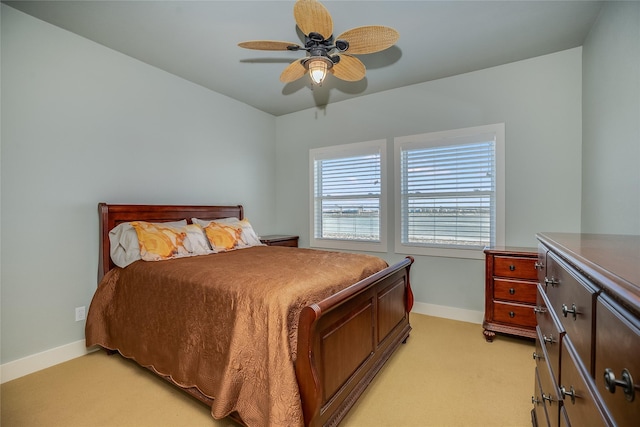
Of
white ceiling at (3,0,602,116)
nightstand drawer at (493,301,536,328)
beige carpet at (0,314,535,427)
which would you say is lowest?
beige carpet at (0,314,535,427)

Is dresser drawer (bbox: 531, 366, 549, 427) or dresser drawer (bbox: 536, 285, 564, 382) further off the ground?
dresser drawer (bbox: 536, 285, 564, 382)

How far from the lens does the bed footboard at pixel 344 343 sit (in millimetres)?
1396

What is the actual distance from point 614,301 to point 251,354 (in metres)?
1.43

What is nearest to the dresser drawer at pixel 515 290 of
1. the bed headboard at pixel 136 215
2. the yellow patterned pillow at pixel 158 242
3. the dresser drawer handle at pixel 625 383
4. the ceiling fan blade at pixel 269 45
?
the dresser drawer handle at pixel 625 383

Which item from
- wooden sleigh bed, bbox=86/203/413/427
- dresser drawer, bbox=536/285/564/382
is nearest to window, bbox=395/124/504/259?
wooden sleigh bed, bbox=86/203/413/427

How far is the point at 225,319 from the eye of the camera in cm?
167

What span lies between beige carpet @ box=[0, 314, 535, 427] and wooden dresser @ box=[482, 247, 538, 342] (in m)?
0.20

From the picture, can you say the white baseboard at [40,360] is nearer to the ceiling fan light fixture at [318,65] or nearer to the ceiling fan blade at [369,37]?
the ceiling fan light fixture at [318,65]

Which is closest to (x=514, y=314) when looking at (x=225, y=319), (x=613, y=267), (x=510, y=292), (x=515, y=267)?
(x=510, y=292)

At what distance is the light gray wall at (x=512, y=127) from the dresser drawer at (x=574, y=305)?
2.20 metres

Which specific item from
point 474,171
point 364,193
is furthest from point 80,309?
point 474,171

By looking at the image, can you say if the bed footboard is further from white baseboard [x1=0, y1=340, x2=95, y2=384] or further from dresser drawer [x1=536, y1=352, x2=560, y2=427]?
white baseboard [x1=0, y1=340, x2=95, y2=384]

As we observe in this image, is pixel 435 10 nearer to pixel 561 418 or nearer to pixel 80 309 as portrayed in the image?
pixel 561 418

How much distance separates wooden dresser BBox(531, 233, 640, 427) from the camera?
0.53 metres
